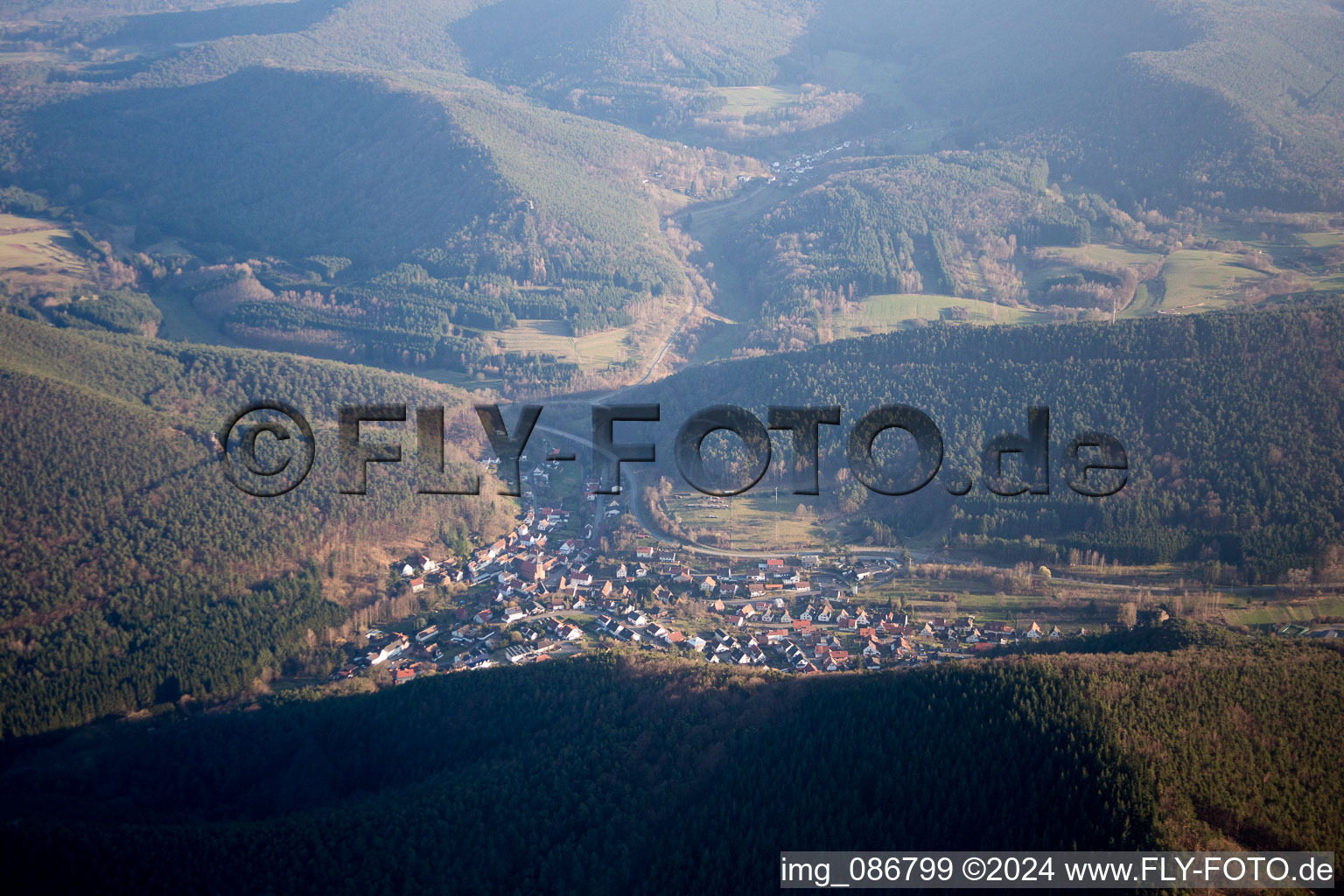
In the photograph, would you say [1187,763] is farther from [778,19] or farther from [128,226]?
[778,19]

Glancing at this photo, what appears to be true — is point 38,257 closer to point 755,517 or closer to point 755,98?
point 755,517

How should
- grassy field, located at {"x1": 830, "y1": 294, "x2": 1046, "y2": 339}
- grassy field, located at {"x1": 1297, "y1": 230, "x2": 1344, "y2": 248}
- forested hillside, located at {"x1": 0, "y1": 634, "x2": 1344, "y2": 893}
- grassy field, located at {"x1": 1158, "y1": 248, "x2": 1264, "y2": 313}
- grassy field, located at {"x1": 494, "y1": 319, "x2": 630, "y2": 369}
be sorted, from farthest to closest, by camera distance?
1. grassy field, located at {"x1": 494, "y1": 319, "x2": 630, "y2": 369}
2. grassy field, located at {"x1": 1297, "y1": 230, "x2": 1344, "y2": 248}
3. grassy field, located at {"x1": 830, "y1": 294, "x2": 1046, "y2": 339}
4. grassy field, located at {"x1": 1158, "y1": 248, "x2": 1264, "y2": 313}
5. forested hillside, located at {"x1": 0, "y1": 634, "x2": 1344, "y2": 893}

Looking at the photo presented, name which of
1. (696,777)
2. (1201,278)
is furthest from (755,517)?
(1201,278)

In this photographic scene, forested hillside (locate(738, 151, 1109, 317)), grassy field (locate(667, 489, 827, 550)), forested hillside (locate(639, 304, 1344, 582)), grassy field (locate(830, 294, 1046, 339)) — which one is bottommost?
→ grassy field (locate(667, 489, 827, 550))

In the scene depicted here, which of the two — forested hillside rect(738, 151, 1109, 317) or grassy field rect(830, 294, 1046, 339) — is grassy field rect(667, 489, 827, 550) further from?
forested hillside rect(738, 151, 1109, 317)

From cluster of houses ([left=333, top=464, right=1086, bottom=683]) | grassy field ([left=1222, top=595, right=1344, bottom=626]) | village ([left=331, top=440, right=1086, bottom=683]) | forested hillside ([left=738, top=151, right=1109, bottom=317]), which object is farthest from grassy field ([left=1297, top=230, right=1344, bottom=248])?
cluster of houses ([left=333, top=464, right=1086, bottom=683])
